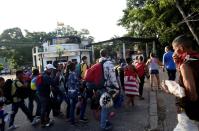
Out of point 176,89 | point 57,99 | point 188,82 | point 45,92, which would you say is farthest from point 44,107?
point 188,82

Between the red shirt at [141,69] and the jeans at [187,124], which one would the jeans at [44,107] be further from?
the jeans at [187,124]

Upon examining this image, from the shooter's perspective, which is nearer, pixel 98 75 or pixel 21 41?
pixel 98 75

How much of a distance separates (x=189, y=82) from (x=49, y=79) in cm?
557

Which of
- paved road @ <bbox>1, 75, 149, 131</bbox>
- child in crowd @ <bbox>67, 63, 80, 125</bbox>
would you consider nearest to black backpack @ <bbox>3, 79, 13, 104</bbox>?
paved road @ <bbox>1, 75, 149, 131</bbox>

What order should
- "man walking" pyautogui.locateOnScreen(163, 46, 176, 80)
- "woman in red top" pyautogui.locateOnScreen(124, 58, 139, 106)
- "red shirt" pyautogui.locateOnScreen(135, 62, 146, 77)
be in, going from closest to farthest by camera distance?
"woman in red top" pyautogui.locateOnScreen(124, 58, 139, 106)
"red shirt" pyautogui.locateOnScreen(135, 62, 146, 77)
"man walking" pyautogui.locateOnScreen(163, 46, 176, 80)

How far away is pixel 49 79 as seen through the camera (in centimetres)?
1002

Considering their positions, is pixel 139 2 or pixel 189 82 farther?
pixel 139 2

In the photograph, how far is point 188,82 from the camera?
195 inches

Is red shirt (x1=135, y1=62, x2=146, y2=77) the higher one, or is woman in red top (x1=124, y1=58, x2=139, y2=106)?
red shirt (x1=135, y1=62, x2=146, y2=77)

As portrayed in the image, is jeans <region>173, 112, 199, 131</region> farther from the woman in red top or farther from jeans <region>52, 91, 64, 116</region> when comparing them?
the woman in red top

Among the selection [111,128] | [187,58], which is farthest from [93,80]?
[187,58]

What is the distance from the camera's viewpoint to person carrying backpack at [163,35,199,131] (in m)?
4.97

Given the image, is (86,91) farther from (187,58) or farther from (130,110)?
(187,58)

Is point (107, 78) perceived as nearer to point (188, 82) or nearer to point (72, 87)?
point (72, 87)
